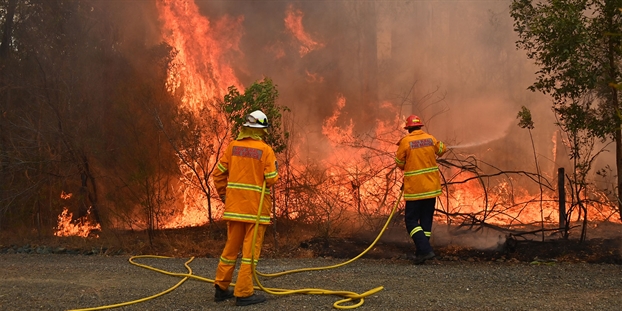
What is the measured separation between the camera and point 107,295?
620 centimetres

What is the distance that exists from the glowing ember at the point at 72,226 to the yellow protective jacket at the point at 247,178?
21.1 feet

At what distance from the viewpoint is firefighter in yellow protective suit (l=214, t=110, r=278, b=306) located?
570 cm

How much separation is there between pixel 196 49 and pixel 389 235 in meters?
5.76

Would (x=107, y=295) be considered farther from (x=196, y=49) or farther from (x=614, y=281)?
(x=196, y=49)

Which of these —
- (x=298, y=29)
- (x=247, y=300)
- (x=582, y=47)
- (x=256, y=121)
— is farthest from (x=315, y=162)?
(x=247, y=300)

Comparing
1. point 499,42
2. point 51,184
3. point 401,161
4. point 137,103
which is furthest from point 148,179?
point 499,42

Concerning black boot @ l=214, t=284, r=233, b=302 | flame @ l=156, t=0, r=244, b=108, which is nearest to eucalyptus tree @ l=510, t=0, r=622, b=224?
black boot @ l=214, t=284, r=233, b=302

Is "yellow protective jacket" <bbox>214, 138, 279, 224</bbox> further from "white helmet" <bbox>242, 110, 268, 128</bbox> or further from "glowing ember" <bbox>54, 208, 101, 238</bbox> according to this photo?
"glowing ember" <bbox>54, 208, 101, 238</bbox>

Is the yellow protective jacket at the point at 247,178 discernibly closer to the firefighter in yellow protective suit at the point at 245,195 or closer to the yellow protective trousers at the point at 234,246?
the firefighter in yellow protective suit at the point at 245,195

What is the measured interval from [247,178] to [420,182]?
2.83m

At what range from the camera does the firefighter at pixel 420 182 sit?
765cm

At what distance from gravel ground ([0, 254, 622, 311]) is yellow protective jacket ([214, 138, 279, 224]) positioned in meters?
0.91

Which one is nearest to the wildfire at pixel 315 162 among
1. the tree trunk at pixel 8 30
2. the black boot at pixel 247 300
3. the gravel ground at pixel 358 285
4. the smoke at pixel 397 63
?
the smoke at pixel 397 63

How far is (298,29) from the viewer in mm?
12961
